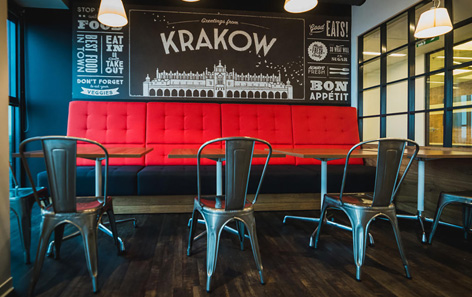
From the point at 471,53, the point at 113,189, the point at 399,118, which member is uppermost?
the point at 471,53

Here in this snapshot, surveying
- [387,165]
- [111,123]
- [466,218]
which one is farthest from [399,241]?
[111,123]

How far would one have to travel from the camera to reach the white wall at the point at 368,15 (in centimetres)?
333

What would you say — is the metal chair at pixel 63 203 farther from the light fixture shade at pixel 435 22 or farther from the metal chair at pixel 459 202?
the light fixture shade at pixel 435 22

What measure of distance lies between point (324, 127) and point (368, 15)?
164 centimetres

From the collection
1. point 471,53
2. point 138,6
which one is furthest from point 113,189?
point 471,53

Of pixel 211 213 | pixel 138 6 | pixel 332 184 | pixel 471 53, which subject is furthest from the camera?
pixel 138 6

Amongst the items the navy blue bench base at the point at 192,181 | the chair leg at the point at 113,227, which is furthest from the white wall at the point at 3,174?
the navy blue bench base at the point at 192,181

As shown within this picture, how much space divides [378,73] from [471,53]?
1242 millimetres

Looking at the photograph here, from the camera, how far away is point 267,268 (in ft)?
5.80

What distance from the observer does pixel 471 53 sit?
252 centimetres

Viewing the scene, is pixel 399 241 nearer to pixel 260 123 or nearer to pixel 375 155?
pixel 375 155

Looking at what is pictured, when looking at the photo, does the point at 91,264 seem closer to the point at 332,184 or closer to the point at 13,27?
the point at 332,184

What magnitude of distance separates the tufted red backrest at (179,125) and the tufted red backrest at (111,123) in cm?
13

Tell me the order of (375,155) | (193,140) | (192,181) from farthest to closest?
(193,140), (192,181), (375,155)
